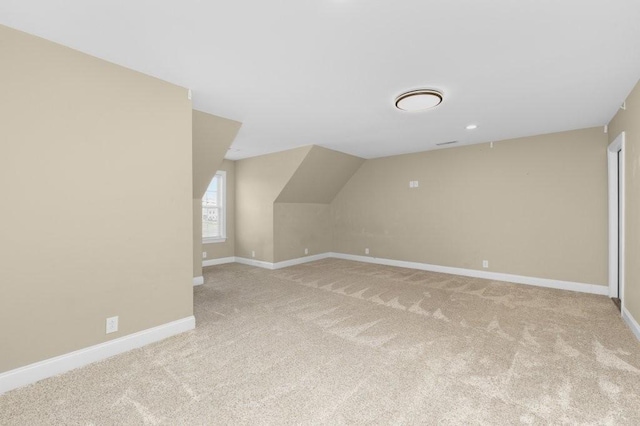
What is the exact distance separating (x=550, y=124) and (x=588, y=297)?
2361 millimetres

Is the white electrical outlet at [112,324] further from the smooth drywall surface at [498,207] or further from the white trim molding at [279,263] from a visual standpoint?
the smooth drywall surface at [498,207]

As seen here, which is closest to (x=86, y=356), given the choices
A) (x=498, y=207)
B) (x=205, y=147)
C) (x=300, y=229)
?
(x=205, y=147)

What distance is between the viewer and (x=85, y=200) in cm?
212

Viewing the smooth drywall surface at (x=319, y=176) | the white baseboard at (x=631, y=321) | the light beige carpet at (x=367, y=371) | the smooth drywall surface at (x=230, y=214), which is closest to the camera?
the light beige carpet at (x=367, y=371)

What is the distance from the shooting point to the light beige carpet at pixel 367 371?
162 cm

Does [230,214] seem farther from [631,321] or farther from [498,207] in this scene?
[631,321]

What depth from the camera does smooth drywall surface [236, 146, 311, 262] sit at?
17.6 feet

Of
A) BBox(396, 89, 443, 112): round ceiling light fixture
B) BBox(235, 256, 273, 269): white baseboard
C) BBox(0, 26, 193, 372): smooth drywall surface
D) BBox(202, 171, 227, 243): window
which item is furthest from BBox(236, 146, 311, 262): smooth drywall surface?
BBox(0, 26, 193, 372): smooth drywall surface

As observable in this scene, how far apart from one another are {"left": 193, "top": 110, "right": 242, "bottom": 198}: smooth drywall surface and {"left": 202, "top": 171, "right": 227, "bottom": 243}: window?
1.78 m

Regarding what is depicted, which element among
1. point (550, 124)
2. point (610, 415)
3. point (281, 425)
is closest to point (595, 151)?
point (550, 124)

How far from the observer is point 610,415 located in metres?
1.59

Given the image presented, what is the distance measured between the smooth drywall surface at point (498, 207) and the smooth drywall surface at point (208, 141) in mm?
3421

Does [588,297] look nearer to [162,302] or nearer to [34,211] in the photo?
[162,302]

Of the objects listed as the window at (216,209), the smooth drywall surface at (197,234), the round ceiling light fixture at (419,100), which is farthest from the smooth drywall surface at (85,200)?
the window at (216,209)
